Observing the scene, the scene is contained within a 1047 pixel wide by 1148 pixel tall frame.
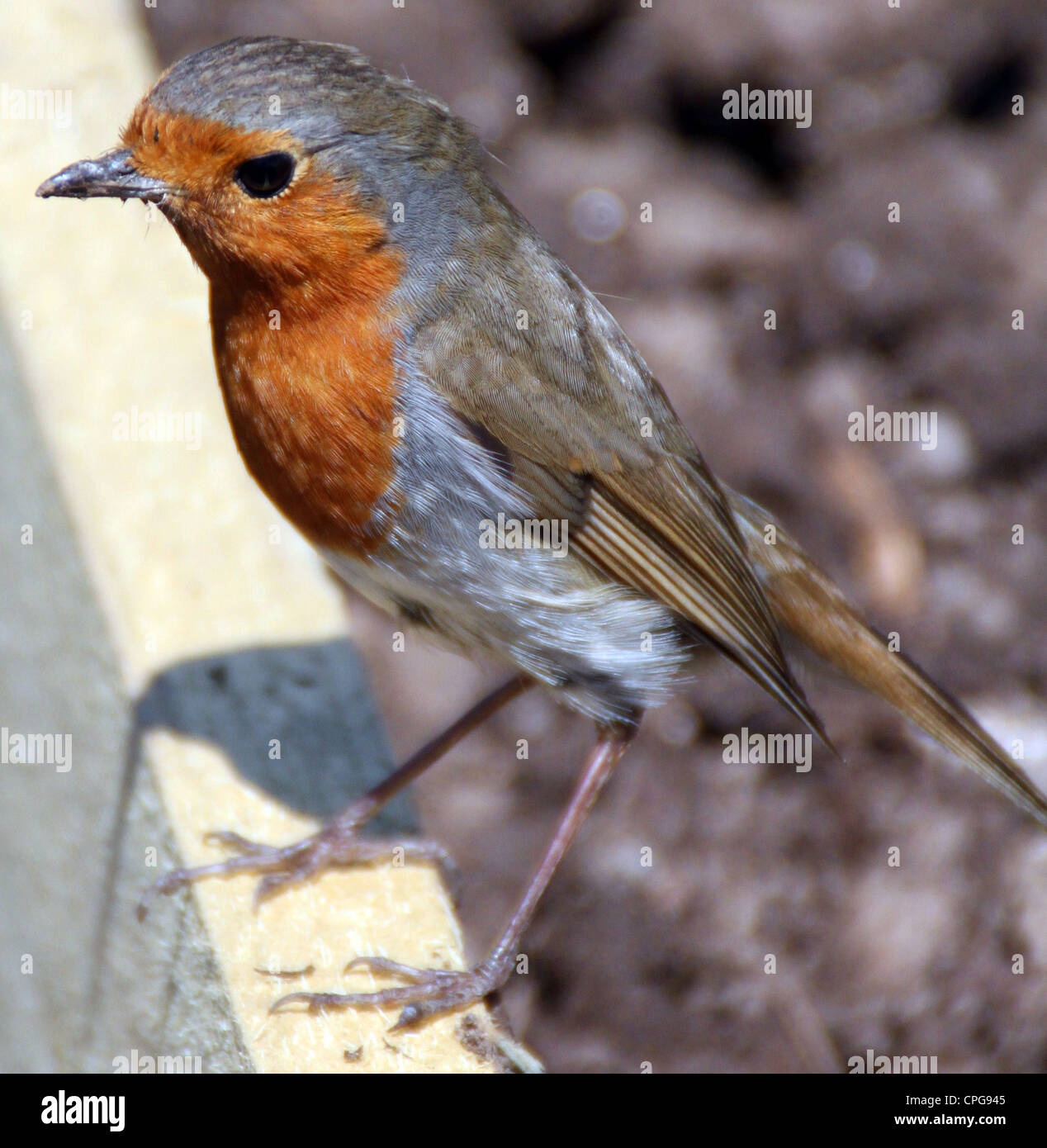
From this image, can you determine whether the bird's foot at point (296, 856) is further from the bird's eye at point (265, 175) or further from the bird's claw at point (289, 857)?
the bird's eye at point (265, 175)

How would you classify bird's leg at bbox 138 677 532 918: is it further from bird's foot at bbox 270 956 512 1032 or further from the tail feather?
the tail feather

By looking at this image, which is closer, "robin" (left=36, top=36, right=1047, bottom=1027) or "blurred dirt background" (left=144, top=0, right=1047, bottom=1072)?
"robin" (left=36, top=36, right=1047, bottom=1027)

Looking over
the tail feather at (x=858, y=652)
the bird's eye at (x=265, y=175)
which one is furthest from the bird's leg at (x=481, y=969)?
the bird's eye at (x=265, y=175)

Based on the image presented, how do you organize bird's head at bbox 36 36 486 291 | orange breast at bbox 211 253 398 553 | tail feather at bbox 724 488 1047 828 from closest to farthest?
bird's head at bbox 36 36 486 291
orange breast at bbox 211 253 398 553
tail feather at bbox 724 488 1047 828

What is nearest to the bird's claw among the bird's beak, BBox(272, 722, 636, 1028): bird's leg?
BBox(272, 722, 636, 1028): bird's leg

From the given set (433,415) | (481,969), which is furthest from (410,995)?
(433,415)

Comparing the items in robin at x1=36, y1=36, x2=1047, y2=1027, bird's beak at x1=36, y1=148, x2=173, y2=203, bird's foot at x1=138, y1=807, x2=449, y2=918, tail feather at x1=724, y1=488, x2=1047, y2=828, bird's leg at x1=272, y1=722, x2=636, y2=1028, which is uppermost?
bird's beak at x1=36, y1=148, x2=173, y2=203
